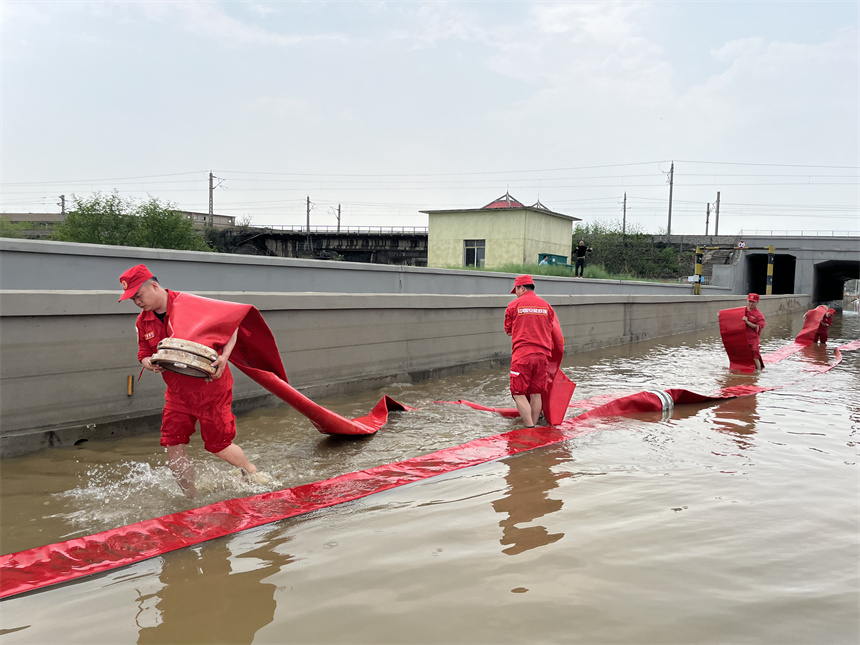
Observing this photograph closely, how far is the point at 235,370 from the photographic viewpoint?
26.2 feet

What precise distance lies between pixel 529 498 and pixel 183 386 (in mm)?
2629

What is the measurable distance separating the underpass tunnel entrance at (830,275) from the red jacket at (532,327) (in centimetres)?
4473

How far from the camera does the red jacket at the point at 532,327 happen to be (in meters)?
7.52

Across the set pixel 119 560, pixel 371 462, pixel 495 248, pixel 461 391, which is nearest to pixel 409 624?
pixel 119 560

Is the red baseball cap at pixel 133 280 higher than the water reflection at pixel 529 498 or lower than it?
higher

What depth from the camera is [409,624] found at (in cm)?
304

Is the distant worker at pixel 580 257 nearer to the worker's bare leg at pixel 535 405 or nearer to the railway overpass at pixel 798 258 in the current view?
the railway overpass at pixel 798 258

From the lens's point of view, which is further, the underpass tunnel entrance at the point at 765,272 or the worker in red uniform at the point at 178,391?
the underpass tunnel entrance at the point at 765,272

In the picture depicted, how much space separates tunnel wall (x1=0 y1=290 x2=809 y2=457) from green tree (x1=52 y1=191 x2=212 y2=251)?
32548 millimetres

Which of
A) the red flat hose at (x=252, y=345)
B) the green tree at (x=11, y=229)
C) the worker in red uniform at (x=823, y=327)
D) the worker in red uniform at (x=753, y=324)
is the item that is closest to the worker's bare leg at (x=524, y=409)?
the red flat hose at (x=252, y=345)

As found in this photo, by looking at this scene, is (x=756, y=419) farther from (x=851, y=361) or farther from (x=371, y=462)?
(x=851, y=361)

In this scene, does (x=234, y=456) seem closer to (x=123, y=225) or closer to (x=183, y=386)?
(x=183, y=386)

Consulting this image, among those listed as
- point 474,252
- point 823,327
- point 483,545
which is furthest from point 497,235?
point 483,545

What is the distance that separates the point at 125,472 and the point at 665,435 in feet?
17.6
